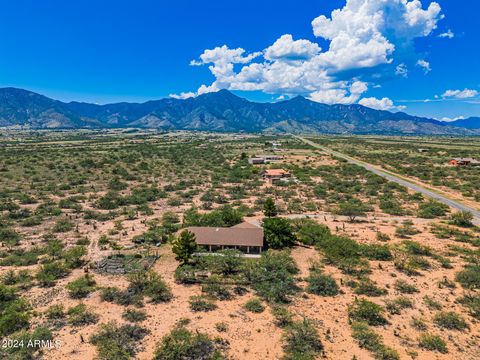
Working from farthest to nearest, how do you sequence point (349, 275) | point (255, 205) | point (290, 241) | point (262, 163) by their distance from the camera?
point (262, 163) → point (255, 205) → point (290, 241) → point (349, 275)

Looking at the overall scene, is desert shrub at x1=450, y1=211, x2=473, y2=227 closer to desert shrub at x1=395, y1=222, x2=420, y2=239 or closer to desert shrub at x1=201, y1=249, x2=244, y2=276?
desert shrub at x1=395, y1=222, x2=420, y2=239

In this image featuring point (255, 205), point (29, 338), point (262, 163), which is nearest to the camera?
point (29, 338)

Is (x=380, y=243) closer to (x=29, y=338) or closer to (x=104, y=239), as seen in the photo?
(x=104, y=239)

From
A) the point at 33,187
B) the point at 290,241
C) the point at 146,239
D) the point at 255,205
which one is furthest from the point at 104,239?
the point at 33,187

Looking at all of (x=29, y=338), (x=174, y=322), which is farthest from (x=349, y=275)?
(x=29, y=338)

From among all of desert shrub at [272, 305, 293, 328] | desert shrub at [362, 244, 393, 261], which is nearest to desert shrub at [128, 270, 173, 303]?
desert shrub at [272, 305, 293, 328]

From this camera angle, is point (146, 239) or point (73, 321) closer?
point (73, 321)

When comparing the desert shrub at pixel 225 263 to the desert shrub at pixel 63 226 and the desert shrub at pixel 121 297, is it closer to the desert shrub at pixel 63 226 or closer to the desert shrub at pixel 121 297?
the desert shrub at pixel 121 297
